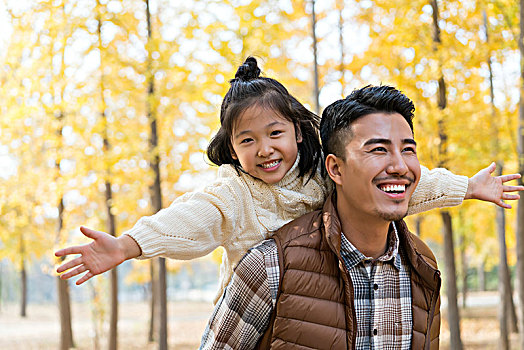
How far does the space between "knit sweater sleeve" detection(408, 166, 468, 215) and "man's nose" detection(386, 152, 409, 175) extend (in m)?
0.50

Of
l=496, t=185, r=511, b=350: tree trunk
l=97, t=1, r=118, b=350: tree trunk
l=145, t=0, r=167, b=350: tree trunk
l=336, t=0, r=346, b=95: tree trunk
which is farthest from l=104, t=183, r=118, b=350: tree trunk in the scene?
l=496, t=185, r=511, b=350: tree trunk

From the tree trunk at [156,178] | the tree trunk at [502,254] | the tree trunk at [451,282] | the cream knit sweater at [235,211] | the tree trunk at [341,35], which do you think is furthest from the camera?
the tree trunk at [341,35]

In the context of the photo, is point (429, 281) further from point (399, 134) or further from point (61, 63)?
point (61, 63)

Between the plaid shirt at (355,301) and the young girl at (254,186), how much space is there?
8.3 inches

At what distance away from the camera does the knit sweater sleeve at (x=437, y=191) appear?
8.63 feet

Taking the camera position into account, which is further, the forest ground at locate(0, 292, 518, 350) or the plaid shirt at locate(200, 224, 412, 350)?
the forest ground at locate(0, 292, 518, 350)

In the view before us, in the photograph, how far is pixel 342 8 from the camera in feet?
34.7

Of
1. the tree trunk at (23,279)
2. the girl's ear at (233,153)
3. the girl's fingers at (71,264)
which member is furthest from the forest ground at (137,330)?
the girl's fingers at (71,264)

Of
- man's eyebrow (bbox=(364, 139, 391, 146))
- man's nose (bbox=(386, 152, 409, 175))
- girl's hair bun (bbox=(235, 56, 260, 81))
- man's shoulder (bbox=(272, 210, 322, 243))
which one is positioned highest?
girl's hair bun (bbox=(235, 56, 260, 81))

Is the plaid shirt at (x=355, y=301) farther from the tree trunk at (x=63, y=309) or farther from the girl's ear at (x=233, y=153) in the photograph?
the tree trunk at (x=63, y=309)

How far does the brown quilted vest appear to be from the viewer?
2.11 meters

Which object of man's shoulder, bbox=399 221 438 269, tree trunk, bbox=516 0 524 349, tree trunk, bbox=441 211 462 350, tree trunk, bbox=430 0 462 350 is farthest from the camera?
tree trunk, bbox=441 211 462 350

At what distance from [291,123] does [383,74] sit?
7044mm

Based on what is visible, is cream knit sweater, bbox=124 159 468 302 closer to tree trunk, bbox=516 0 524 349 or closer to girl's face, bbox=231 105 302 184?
girl's face, bbox=231 105 302 184
